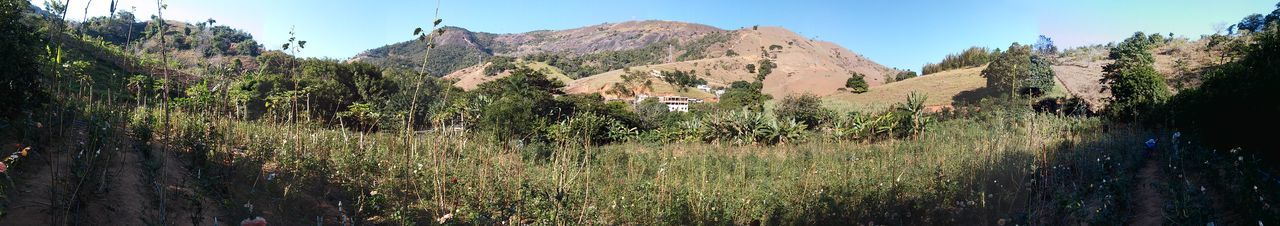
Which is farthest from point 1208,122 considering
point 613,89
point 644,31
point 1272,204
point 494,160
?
point 644,31

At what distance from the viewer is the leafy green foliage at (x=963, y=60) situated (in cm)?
3738

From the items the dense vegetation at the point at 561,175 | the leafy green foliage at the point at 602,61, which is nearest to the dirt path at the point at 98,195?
the dense vegetation at the point at 561,175

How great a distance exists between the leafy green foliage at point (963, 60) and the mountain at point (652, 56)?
25.4 ft

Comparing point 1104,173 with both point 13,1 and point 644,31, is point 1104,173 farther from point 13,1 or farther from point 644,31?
point 644,31

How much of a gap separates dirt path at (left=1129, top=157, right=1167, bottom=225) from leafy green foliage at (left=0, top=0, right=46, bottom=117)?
6.47 m

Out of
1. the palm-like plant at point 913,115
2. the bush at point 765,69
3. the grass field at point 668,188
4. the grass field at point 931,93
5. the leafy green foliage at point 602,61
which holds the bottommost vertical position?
the grass field at point 668,188

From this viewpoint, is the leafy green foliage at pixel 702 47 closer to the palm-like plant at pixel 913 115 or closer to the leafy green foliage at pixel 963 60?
the leafy green foliage at pixel 963 60

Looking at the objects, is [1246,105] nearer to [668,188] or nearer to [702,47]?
[668,188]

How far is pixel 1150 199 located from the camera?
366cm

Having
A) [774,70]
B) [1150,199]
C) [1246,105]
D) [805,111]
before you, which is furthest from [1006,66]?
[774,70]

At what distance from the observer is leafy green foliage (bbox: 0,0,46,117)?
344cm

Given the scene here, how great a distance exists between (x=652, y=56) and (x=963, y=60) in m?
59.7

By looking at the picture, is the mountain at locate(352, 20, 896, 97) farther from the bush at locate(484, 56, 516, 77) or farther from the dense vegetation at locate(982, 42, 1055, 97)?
the dense vegetation at locate(982, 42, 1055, 97)

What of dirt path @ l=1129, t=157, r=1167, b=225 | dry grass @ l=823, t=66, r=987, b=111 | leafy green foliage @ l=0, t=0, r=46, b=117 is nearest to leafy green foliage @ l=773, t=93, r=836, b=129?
dry grass @ l=823, t=66, r=987, b=111
